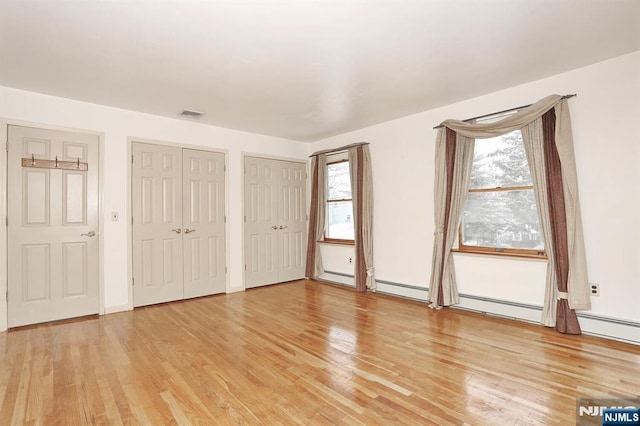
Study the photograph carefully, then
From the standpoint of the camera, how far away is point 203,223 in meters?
4.95

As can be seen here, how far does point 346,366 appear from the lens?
8.44 feet

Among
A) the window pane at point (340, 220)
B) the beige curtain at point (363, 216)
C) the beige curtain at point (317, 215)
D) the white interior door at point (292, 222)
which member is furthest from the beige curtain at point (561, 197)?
the white interior door at point (292, 222)

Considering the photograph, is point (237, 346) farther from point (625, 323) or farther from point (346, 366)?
point (625, 323)

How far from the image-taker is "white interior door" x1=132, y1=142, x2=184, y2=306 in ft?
14.3

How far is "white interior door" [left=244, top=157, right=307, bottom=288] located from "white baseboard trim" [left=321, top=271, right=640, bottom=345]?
1.84 metres

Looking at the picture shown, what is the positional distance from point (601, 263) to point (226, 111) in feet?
15.2

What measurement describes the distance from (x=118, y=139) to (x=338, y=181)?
136 inches

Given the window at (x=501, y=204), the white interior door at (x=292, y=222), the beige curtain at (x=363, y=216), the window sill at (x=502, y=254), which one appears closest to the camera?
the window sill at (x=502, y=254)

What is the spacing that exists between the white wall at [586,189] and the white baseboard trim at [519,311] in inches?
2.5

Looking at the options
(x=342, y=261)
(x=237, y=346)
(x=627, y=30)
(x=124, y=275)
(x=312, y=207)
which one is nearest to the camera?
(x=627, y=30)

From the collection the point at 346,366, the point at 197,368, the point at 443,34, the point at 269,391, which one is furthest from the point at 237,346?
the point at 443,34

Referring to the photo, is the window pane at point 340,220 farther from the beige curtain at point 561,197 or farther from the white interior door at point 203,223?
the beige curtain at point 561,197

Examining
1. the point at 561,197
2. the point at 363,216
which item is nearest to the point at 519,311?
the point at 561,197

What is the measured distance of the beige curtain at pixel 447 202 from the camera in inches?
158
